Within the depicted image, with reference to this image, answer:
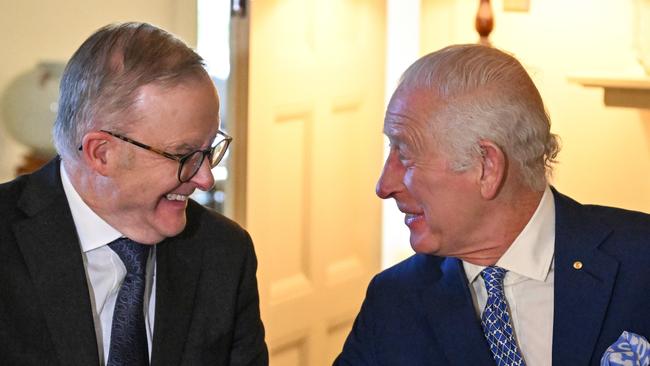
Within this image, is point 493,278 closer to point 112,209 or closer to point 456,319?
point 456,319

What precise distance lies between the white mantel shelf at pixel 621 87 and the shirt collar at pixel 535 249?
170 cm

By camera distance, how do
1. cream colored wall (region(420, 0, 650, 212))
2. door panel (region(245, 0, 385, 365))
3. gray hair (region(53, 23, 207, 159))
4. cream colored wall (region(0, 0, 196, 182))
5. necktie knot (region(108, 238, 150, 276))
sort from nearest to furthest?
gray hair (region(53, 23, 207, 159)), necktie knot (region(108, 238, 150, 276)), cream colored wall (region(0, 0, 196, 182)), door panel (region(245, 0, 385, 365)), cream colored wall (region(420, 0, 650, 212))

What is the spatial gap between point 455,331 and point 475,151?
33 centimetres

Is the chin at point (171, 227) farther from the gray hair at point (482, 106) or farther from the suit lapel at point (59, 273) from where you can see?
the gray hair at point (482, 106)

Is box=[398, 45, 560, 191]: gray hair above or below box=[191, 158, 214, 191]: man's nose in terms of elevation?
above

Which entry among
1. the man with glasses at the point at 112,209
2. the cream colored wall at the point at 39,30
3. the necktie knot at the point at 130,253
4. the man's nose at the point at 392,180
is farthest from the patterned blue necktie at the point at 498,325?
the cream colored wall at the point at 39,30

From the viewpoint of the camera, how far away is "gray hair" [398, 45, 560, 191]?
6.23ft

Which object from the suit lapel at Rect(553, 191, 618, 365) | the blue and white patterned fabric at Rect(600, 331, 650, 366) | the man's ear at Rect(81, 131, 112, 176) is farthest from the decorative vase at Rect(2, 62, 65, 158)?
the blue and white patterned fabric at Rect(600, 331, 650, 366)

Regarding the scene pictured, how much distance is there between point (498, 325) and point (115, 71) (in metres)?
0.80

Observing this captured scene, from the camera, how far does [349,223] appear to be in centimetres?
380

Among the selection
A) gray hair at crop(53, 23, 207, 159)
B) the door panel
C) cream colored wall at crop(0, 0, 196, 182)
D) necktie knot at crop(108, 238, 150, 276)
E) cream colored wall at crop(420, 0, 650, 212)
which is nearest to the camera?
gray hair at crop(53, 23, 207, 159)

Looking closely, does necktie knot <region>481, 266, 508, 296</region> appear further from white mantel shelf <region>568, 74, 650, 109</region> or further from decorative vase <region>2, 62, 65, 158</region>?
white mantel shelf <region>568, 74, 650, 109</region>

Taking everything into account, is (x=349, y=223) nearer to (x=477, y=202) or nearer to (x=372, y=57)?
(x=372, y=57)

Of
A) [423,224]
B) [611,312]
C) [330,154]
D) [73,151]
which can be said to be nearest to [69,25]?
[330,154]
